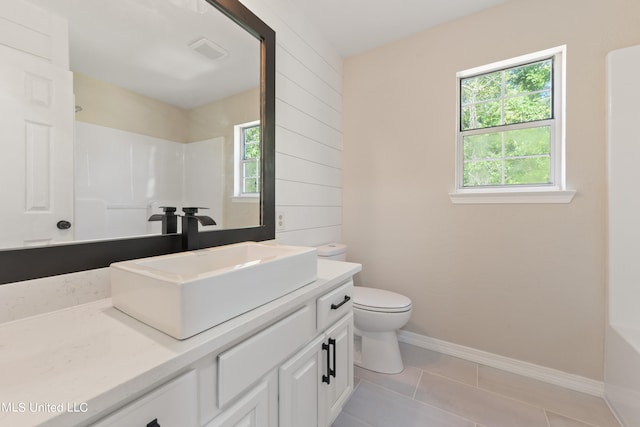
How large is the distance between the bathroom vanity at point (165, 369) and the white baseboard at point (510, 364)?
1279mm

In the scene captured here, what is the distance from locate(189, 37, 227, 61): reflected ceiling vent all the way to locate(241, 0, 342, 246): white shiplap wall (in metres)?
0.37

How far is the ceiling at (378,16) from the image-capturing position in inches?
69.5

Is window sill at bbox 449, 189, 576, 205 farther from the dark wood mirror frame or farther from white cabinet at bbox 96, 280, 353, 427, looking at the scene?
the dark wood mirror frame

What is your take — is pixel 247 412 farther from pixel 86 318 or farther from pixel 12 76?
pixel 12 76

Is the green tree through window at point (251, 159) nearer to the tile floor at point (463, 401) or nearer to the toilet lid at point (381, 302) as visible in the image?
the toilet lid at point (381, 302)

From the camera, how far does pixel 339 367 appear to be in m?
1.20

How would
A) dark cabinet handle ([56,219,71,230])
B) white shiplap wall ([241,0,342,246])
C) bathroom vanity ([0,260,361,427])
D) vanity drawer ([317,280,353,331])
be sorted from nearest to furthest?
bathroom vanity ([0,260,361,427]), dark cabinet handle ([56,219,71,230]), vanity drawer ([317,280,353,331]), white shiplap wall ([241,0,342,246])

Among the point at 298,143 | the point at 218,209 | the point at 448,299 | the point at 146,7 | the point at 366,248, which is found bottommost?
the point at 448,299

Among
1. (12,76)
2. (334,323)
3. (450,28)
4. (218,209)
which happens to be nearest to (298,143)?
(218,209)

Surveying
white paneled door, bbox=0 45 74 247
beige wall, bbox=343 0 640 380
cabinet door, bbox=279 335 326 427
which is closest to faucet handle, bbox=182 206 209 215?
white paneled door, bbox=0 45 74 247

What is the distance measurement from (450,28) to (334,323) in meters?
2.21

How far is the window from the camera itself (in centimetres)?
138

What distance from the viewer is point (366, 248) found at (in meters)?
2.31

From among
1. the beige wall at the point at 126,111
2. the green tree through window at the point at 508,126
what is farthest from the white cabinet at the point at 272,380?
the green tree through window at the point at 508,126
